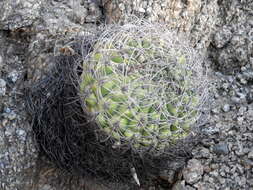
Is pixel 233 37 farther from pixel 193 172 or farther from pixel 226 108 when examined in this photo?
pixel 193 172

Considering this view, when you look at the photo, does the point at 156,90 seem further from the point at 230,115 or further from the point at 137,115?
the point at 230,115

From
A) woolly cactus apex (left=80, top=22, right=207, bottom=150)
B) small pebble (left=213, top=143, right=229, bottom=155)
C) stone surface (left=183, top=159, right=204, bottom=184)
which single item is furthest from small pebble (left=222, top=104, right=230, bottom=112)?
woolly cactus apex (left=80, top=22, right=207, bottom=150)

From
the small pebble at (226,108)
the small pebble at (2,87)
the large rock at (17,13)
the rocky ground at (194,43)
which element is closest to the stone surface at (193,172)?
the rocky ground at (194,43)

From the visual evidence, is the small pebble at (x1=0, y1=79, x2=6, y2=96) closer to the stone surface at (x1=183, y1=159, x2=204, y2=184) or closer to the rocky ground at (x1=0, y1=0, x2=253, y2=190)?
the rocky ground at (x1=0, y1=0, x2=253, y2=190)

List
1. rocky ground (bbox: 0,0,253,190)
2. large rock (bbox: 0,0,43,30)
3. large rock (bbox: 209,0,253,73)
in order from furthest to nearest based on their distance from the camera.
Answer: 1. large rock (bbox: 209,0,253,73)
2. large rock (bbox: 0,0,43,30)
3. rocky ground (bbox: 0,0,253,190)

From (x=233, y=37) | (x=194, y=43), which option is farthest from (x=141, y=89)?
(x=233, y=37)

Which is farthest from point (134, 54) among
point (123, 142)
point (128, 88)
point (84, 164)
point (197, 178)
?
point (197, 178)
